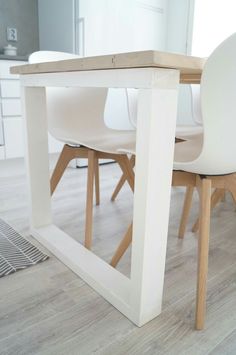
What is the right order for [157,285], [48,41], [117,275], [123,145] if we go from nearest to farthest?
1. [157,285]
2. [117,275]
3. [123,145]
4. [48,41]

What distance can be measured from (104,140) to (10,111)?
4.41 feet

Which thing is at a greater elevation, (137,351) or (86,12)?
(86,12)

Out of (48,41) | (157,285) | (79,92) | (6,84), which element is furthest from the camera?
(48,41)

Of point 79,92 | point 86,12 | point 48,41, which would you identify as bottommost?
point 79,92

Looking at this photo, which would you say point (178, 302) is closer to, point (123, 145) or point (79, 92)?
point (123, 145)

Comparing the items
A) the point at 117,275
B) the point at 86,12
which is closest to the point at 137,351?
the point at 117,275

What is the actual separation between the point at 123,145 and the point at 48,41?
1940 millimetres

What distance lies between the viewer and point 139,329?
94 cm

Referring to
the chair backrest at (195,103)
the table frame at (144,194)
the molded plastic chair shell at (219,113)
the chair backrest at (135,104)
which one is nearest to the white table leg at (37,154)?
the table frame at (144,194)

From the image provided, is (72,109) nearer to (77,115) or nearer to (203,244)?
(77,115)

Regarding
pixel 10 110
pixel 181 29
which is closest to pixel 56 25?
pixel 10 110

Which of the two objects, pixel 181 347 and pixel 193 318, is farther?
pixel 193 318

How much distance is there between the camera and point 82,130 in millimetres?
1714

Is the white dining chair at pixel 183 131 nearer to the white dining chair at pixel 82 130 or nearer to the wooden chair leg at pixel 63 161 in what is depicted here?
the white dining chair at pixel 82 130
